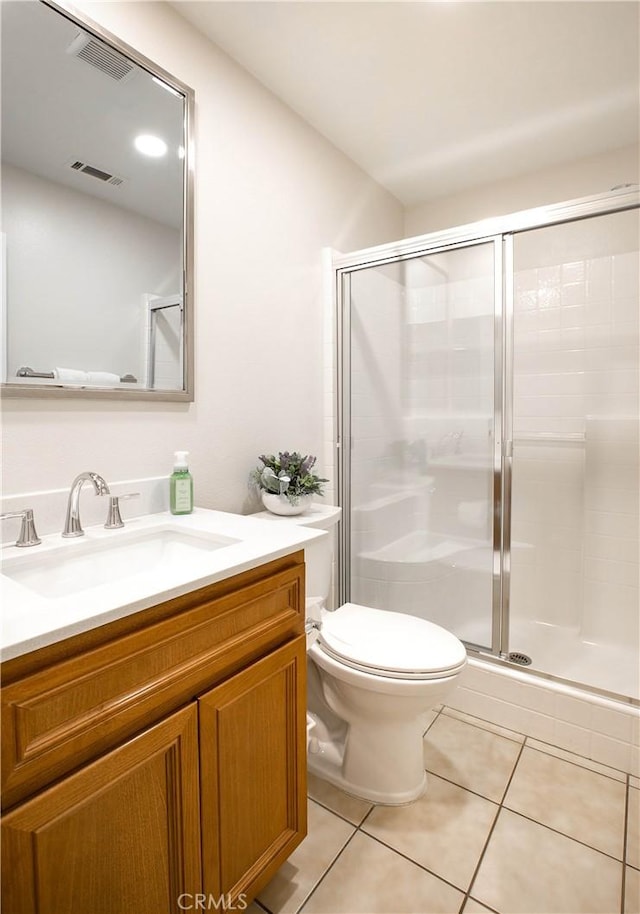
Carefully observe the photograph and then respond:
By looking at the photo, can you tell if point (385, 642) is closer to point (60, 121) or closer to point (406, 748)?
point (406, 748)

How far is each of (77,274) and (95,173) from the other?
294 mm

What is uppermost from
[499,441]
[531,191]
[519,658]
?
[531,191]

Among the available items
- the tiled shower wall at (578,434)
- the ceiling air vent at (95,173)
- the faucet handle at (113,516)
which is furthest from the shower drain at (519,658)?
the ceiling air vent at (95,173)

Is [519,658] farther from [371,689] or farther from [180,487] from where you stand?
[180,487]

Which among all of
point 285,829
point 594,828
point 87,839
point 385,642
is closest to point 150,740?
point 87,839

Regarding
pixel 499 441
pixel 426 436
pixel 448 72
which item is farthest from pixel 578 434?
pixel 448 72

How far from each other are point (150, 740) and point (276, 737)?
355 mm

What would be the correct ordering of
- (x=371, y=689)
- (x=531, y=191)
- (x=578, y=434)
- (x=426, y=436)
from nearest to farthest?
(x=371, y=689) → (x=426, y=436) → (x=578, y=434) → (x=531, y=191)

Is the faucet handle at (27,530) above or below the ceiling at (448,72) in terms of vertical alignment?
below

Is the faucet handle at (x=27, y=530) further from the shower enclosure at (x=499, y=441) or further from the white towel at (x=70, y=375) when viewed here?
the shower enclosure at (x=499, y=441)

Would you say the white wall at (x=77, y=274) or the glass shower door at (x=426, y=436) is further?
A: the glass shower door at (x=426, y=436)

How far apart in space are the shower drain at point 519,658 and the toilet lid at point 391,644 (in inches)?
23.2

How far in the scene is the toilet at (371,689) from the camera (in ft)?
4.37

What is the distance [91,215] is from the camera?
1.27 m
